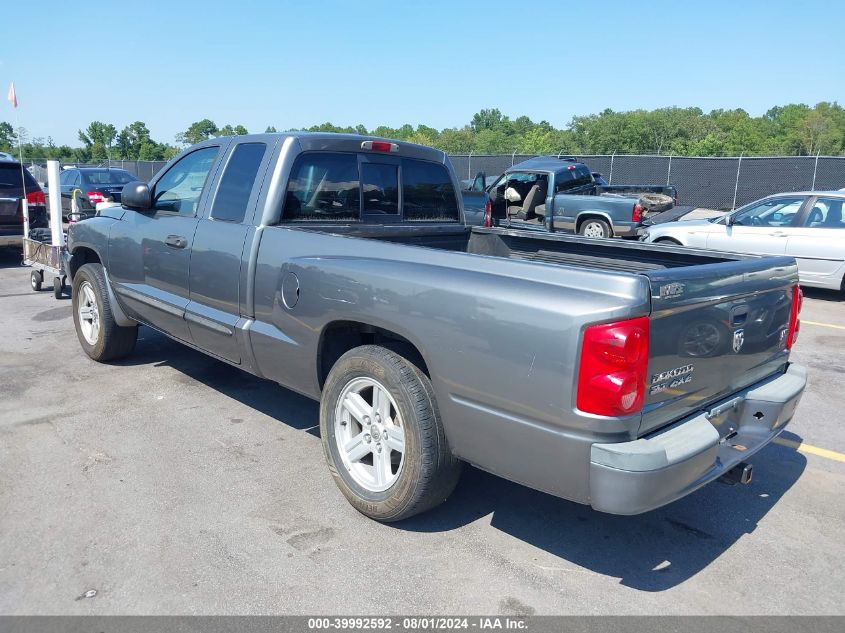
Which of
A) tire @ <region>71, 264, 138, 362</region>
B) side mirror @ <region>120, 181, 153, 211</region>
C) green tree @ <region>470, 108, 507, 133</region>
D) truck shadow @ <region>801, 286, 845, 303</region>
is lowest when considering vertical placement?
truck shadow @ <region>801, 286, 845, 303</region>

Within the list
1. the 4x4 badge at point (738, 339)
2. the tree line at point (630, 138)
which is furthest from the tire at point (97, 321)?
the tree line at point (630, 138)

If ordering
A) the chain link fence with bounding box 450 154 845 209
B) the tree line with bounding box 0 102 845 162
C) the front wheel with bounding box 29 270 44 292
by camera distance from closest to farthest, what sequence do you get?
the front wheel with bounding box 29 270 44 292 < the chain link fence with bounding box 450 154 845 209 < the tree line with bounding box 0 102 845 162

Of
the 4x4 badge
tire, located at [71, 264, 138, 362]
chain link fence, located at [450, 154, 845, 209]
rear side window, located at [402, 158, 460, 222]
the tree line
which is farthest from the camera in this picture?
the tree line

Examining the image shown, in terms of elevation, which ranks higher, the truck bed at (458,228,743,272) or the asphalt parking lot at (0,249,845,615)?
the truck bed at (458,228,743,272)

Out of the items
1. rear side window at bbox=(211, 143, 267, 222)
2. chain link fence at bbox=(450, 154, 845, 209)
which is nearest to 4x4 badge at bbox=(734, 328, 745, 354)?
rear side window at bbox=(211, 143, 267, 222)

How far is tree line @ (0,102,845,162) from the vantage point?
220 feet

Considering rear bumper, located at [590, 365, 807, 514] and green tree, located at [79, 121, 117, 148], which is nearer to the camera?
rear bumper, located at [590, 365, 807, 514]

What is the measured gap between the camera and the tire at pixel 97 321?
5.79m

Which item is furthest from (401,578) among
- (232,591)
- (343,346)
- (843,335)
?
(843,335)

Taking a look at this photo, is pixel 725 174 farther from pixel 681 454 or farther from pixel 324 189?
pixel 681 454


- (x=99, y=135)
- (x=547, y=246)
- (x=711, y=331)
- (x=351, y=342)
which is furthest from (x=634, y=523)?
(x=99, y=135)

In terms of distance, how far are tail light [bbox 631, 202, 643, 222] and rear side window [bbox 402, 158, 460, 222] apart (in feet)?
31.4

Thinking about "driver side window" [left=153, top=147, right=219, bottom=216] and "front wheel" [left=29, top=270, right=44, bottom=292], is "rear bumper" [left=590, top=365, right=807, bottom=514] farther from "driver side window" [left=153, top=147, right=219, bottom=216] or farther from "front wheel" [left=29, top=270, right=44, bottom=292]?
"front wheel" [left=29, top=270, right=44, bottom=292]

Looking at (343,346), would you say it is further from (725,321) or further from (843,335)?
(843,335)
